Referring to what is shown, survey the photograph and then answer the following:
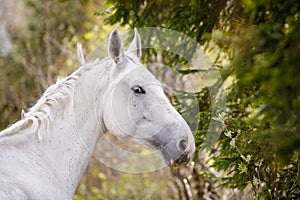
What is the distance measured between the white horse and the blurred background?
0.39 meters

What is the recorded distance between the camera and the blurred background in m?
2.26

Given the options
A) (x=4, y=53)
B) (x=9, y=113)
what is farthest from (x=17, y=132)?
(x=4, y=53)

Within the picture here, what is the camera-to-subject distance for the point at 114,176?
31.6 feet

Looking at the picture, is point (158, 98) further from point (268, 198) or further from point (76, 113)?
point (268, 198)

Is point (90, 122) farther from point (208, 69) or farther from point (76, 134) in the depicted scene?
point (208, 69)

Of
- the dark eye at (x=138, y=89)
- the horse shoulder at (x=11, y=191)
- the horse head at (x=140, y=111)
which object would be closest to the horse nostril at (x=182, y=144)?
the horse head at (x=140, y=111)

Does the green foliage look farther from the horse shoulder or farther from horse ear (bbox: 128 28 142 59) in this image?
the horse shoulder

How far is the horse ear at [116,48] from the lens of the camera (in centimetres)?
329

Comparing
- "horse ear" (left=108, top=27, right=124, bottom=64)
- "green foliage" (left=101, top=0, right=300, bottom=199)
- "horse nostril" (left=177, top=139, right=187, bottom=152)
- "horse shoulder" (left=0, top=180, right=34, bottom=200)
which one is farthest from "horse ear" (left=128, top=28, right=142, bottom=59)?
"horse shoulder" (left=0, top=180, right=34, bottom=200)

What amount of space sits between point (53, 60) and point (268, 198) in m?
9.08

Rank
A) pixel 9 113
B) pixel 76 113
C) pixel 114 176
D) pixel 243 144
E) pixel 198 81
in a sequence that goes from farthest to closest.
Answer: pixel 9 113
pixel 114 176
pixel 198 81
pixel 243 144
pixel 76 113

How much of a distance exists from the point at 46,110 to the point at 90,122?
0.30m

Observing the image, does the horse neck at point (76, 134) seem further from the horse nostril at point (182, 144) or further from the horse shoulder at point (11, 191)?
the horse nostril at point (182, 144)

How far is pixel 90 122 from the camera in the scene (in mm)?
3363
